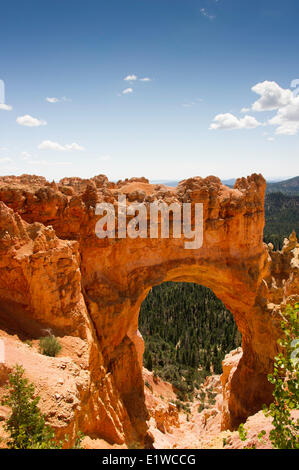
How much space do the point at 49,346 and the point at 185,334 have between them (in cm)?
3350

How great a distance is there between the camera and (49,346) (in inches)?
343

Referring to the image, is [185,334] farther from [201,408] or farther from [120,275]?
[120,275]

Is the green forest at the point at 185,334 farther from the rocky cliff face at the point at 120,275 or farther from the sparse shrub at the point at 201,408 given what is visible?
the rocky cliff face at the point at 120,275

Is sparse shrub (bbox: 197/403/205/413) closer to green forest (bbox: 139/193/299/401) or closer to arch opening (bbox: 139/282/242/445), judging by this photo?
arch opening (bbox: 139/282/242/445)

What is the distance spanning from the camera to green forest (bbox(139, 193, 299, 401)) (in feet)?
99.1

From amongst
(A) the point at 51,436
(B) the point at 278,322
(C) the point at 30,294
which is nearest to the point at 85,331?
(C) the point at 30,294

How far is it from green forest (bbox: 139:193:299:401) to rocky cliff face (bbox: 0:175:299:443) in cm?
1198

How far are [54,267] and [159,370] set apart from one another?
2320 cm

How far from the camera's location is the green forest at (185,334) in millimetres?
30219

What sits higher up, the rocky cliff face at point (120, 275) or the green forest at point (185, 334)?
the rocky cliff face at point (120, 275)

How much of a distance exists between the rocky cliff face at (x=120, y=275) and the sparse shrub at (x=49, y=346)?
0.61 meters

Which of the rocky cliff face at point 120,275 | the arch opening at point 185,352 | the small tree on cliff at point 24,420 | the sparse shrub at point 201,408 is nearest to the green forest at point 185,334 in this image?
the arch opening at point 185,352

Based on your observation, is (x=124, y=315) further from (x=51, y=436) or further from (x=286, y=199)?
(x=286, y=199)

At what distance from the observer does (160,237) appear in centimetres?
1466
